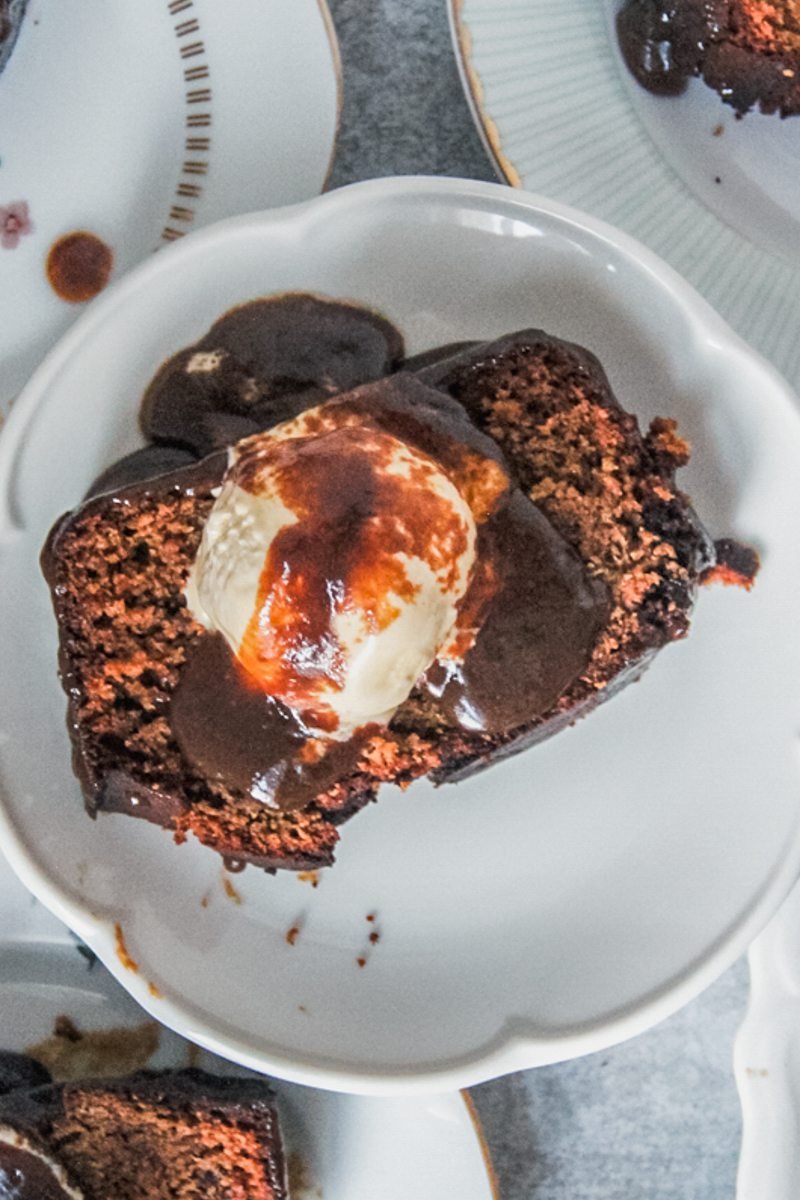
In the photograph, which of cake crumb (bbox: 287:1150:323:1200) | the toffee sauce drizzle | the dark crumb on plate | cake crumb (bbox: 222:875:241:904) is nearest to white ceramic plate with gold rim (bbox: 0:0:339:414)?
the toffee sauce drizzle

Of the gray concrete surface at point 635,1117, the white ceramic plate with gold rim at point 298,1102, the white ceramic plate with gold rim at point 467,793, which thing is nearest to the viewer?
the white ceramic plate with gold rim at point 467,793

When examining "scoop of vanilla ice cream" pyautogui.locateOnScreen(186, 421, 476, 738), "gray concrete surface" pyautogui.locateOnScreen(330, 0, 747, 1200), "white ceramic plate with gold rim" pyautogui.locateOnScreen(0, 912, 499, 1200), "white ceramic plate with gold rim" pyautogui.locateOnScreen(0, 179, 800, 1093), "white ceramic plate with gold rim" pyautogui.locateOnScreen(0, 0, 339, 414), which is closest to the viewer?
"scoop of vanilla ice cream" pyautogui.locateOnScreen(186, 421, 476, 738)

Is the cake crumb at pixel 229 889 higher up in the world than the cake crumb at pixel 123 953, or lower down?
lower down

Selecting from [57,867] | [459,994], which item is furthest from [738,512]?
[57,867]

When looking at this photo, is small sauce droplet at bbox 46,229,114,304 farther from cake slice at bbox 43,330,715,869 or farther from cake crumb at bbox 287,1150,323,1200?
cake crumb at bbox 287,1150,323,1200

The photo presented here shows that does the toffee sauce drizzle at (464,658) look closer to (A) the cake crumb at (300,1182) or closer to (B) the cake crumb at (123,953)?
(B) the cake crumb at (123,953)

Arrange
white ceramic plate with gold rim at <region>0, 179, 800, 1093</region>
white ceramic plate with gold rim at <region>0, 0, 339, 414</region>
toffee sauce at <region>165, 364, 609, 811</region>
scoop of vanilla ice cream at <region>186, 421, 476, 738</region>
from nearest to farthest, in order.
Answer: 1. scoop of vanilla ice cream at <region>186, 421, 476, 738</region>
2. toffee sauce at <region>165, 364, 609, 811</region>
3. white ceramic plate with gold rim at <region>0, 179, 800, 1093</region>
4. white ceramic plate with gold rim at <region>0, 0, 339, 414</region>

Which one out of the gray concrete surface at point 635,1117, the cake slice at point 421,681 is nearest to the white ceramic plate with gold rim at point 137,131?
the cake slice at point 421,681

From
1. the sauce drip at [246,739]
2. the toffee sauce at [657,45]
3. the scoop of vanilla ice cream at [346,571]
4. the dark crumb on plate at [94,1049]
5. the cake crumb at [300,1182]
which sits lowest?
the cake crumb at [300,1182]
